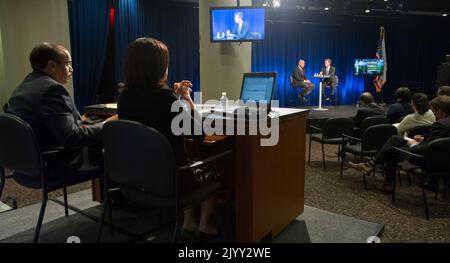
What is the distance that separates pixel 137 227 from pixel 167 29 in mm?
6633

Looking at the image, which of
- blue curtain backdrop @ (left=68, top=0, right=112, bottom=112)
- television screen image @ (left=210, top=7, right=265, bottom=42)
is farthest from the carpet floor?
blue curtain backdrop @ (left=68, top=0, right=112, bottom=112)

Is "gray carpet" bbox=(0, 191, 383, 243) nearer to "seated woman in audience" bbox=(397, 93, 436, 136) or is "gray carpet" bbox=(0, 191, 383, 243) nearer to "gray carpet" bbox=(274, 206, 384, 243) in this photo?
"gray carpet" bbox=(274, 206, 384, 243)

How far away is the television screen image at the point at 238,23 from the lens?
386 centimetres

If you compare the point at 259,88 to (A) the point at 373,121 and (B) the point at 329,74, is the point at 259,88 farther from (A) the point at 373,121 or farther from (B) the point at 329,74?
(B) the point at 329,74

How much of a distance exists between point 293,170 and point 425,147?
114cm

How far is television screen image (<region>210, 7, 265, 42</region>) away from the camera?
12.7 feet

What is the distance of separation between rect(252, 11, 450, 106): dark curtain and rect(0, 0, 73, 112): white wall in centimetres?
670

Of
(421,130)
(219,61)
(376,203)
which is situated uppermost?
(219,61)

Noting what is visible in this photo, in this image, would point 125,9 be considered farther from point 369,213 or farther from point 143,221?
point 369,213

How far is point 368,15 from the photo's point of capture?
11.2 m

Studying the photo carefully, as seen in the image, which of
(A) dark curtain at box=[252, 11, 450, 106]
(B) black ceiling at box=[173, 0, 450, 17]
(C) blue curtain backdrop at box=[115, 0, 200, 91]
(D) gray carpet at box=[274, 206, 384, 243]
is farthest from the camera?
(A) dark curtain at box=[252, 11, 450, 106]

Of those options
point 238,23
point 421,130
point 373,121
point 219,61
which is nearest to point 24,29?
point 219,61

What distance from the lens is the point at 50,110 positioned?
2.00m
